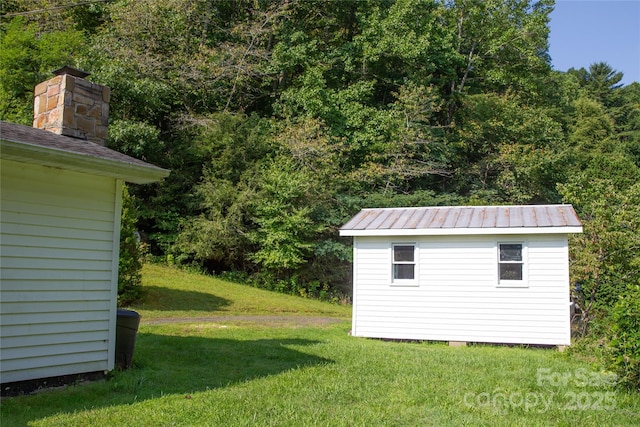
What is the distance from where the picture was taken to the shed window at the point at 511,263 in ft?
35.1

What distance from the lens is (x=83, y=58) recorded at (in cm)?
1928

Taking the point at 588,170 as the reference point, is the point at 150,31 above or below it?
above

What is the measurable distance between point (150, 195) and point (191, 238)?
2975mm

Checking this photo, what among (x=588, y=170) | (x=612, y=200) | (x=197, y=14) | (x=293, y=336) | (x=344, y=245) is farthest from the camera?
(x=588, y=170)

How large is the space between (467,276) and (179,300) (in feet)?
27.2

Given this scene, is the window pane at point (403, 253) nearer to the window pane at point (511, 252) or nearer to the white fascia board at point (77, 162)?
the window pane at point (511, 252)

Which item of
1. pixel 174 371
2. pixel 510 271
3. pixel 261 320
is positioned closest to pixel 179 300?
pixel 261 320

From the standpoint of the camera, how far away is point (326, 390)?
19.3ft

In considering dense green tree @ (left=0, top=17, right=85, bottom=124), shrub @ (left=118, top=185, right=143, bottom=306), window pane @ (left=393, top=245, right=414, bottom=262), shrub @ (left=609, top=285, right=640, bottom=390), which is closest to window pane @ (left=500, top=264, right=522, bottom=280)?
window pane @ (left=393, top=245, right=414, bottom=262)

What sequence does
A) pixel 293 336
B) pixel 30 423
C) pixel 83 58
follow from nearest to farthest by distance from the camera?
pixel 30 423 < pixel 293 336 < pixel 83 58

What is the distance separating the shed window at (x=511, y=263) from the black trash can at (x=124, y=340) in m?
7.38

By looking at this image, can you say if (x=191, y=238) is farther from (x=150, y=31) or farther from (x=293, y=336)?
(x=293, y=336)

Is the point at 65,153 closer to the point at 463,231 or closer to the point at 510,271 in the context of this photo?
the point at 463,231

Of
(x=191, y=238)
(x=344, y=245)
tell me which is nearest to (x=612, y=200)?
(x=344, y=245)
